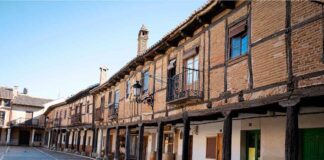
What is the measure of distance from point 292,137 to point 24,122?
53.2 metres

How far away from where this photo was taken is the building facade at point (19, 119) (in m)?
52.5

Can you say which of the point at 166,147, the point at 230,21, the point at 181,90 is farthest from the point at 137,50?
the point at 230,21

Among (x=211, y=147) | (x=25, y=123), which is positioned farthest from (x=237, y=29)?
(x=25, y=123)

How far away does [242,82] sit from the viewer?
381 inches

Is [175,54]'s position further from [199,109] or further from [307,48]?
[307,48]

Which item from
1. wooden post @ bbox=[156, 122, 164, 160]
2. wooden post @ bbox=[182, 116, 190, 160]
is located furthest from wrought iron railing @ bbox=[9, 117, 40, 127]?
wooden post @ bbox=[182, 116, 190, 160]

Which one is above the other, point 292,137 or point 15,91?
point 15,91

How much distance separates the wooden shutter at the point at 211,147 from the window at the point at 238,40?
16.9ft

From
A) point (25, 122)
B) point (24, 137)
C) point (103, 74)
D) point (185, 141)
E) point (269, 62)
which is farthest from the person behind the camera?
Result: point (24, 137)

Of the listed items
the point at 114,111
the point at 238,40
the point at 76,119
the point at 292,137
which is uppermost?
the point at 238,40

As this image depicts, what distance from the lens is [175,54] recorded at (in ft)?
48.4

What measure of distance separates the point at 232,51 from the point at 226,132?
2.51 m

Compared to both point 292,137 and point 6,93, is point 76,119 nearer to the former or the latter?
point 6,93

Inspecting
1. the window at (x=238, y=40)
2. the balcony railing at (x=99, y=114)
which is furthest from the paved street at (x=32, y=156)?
the window at (x=238, y=40)
